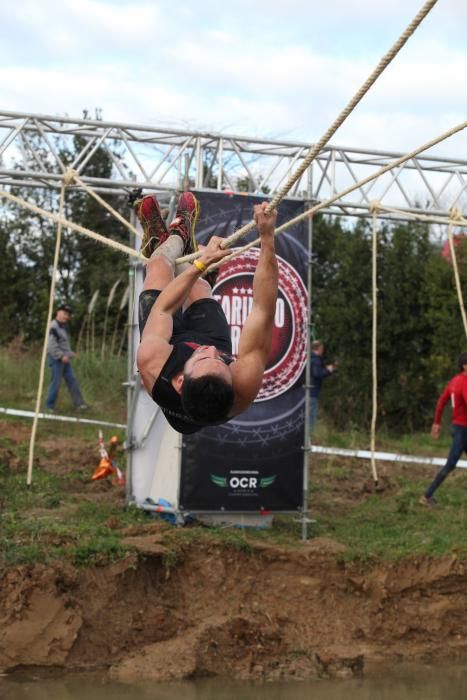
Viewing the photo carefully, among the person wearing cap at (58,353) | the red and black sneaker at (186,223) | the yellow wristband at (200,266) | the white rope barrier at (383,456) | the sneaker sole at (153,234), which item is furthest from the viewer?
the person wearing cap at (58,353)

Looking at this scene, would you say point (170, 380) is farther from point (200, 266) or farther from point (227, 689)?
point (227, 689)

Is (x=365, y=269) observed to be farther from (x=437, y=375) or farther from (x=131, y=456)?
(x=131, y=456)

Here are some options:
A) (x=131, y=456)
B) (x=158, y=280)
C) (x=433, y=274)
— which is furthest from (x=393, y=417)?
(x=158, y=280)

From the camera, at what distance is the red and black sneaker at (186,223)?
277 inches

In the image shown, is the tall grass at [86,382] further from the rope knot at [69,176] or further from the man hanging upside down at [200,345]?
the man hanging upside down at [200,345]

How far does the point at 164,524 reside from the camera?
11.5 m

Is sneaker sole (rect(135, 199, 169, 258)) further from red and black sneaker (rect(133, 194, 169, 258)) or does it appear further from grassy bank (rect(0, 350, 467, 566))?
grassy bank (rect(0, 350, 467, 566))

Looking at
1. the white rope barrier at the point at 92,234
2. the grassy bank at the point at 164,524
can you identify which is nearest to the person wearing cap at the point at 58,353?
the grassy bank at the point at 164,524

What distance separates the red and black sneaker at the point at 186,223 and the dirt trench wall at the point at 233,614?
14.9ft

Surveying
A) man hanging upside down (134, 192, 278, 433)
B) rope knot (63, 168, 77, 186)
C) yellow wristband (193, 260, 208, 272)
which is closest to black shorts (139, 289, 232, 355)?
man hanging upside down (134, 192, 278, 433)

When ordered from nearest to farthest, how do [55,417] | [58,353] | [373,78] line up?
[373,78]
[58,353]
[55,417]

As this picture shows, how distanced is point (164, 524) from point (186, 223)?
502 centimetres

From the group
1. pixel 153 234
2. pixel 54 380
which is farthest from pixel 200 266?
pixel 54 380

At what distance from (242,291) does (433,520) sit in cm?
384
